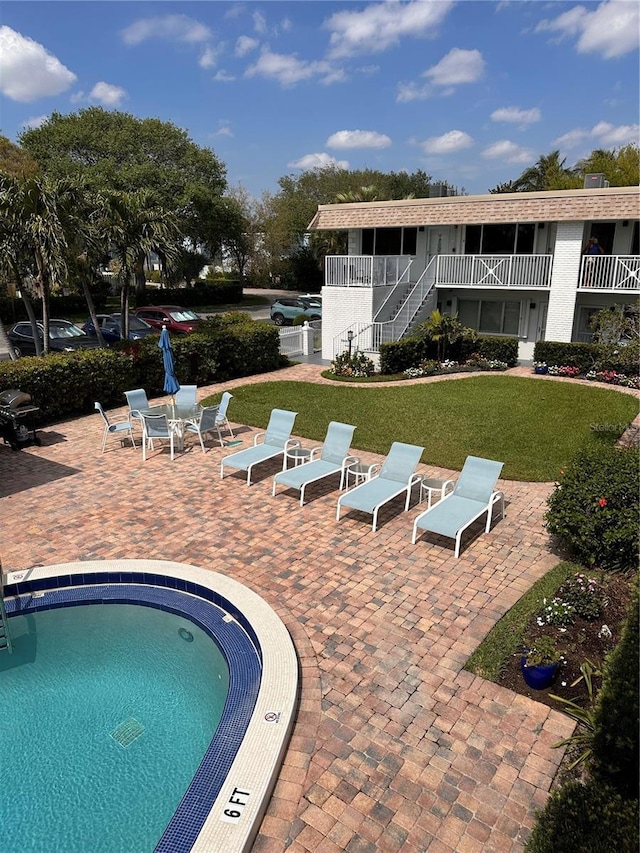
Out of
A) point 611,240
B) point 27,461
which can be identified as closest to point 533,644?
point 27,461

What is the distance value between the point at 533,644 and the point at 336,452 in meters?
5.54

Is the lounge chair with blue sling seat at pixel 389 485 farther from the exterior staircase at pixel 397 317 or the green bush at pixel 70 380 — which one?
the exterior staircase at pixel 397 317

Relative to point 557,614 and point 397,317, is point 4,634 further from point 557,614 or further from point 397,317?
point 397,317

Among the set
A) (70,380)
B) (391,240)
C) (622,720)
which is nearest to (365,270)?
(391,240)

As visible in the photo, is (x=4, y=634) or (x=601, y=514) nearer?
(x=4, y=634)

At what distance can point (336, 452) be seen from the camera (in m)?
10.7

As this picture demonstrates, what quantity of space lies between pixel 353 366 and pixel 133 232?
8.88 m

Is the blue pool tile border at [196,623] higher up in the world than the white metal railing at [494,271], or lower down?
lower down

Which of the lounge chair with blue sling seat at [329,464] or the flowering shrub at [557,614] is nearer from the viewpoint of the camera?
the flowering shrub at [557,614]

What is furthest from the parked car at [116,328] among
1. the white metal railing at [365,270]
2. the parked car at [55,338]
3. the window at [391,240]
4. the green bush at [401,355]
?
the green bush at [401,355]

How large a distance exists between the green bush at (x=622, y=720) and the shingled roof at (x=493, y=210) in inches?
776

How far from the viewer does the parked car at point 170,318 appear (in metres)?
28.6

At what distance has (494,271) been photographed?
75.5 ft

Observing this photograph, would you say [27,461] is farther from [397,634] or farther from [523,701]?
[523,701]
